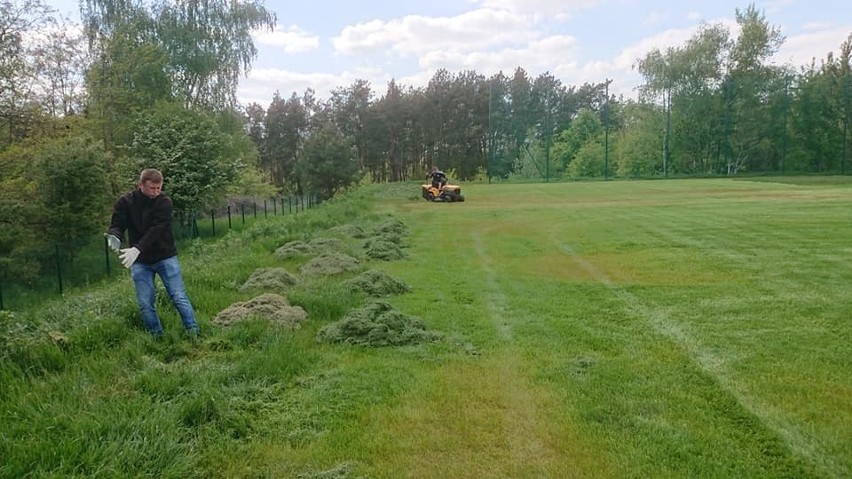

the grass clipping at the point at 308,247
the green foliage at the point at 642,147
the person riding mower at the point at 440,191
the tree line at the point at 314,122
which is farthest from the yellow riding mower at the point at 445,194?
the green foliage at the point at 642,147

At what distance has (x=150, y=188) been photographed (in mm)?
5344

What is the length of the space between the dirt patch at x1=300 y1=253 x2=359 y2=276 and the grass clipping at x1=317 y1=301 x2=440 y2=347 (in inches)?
110

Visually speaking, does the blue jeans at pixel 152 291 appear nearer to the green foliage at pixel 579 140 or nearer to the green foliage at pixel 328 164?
the green foliage at pixel 328 164

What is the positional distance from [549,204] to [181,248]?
1281 cm

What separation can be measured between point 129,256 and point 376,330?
7.09 feet

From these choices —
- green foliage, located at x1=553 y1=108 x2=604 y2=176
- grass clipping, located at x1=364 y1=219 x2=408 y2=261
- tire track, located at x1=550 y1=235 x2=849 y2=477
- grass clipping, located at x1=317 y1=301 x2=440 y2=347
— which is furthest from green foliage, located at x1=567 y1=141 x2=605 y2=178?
grass clipping, located at x1=317 y1=301 x2=440 y2=347

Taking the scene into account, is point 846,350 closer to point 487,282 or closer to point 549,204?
point 487,282

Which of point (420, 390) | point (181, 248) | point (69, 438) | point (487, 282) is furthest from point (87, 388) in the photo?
point (181, 248)

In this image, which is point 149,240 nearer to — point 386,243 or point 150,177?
point 150,177

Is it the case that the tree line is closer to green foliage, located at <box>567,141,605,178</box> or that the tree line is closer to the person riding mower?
green foliage, located at <box>567,141,605,178</box>

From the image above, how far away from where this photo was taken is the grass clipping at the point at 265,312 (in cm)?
589

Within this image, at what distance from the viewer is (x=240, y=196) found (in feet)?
106

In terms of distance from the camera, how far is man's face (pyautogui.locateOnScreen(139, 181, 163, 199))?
5332 millimetres

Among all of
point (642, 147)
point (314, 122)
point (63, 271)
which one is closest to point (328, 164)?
point (314, 122)
